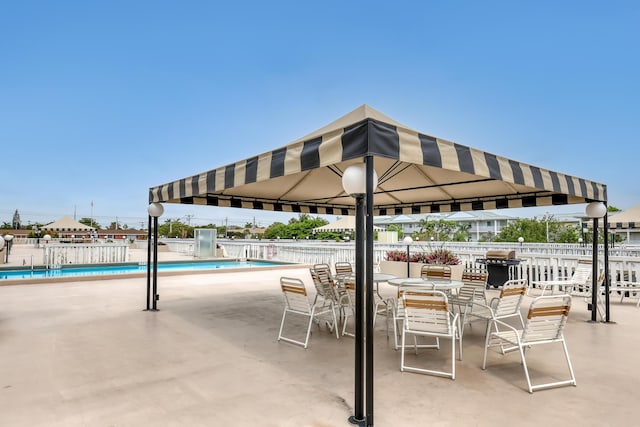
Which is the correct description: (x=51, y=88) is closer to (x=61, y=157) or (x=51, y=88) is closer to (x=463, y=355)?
(x=61, y=157)

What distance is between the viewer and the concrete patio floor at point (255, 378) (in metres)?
2.56

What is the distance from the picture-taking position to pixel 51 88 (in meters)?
18.7

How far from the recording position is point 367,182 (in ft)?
8.48

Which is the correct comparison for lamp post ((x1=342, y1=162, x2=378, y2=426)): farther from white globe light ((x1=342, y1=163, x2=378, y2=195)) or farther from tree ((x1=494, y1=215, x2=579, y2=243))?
tree ((x1=494, y1=215, x2=579, y2=243))

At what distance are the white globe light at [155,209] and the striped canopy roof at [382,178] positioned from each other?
17 centimetres

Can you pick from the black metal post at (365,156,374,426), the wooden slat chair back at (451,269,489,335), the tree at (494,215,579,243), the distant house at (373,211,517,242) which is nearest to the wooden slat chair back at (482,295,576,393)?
the wooden slat chair back at (451,269,489,335)

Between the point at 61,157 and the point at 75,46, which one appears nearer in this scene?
the point at 75,46

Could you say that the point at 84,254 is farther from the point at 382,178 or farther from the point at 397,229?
the point at 397,229

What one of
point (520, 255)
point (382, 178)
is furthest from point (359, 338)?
point (520, 255)

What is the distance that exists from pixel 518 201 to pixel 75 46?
16530 mm

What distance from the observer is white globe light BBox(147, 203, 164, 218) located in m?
6.25

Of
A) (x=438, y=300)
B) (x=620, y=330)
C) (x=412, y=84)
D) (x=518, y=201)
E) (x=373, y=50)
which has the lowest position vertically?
(x=620, y=330)

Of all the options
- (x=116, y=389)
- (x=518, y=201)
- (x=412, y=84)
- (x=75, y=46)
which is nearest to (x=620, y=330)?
(x=518, y=201)

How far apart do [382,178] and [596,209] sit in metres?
3.32
